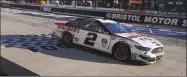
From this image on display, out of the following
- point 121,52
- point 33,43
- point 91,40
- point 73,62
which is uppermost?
point 91,40

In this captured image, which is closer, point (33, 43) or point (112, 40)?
point (112, 40)

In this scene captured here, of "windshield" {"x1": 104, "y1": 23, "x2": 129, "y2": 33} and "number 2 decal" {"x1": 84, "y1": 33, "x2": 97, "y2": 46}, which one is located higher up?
"windshield" {"x1": 104, "y1": 23, "x2": 129, "y2": 33}

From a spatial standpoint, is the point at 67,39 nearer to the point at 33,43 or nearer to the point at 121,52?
the point at 33,43

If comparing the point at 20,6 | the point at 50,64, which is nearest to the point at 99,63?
the point at 50,64

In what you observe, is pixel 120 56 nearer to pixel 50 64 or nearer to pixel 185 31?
pixel 50 64

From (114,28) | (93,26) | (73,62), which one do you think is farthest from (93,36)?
(73,62)

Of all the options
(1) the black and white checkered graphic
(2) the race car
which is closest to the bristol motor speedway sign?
(1) the black and white checkered graphic

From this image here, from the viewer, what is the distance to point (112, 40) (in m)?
8.32

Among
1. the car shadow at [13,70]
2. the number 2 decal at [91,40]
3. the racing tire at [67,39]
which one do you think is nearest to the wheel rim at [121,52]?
the number 2 decal at [91,40]

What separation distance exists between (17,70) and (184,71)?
4537 millimetres

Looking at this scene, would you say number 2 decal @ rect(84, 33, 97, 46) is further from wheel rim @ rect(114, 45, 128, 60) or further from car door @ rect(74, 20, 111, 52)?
wheel rim @ rect(114, 45, 128, 60)

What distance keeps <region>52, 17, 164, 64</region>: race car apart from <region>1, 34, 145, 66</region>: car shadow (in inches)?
9.7

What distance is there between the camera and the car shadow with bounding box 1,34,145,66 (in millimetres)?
8367

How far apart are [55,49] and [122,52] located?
8.65 ft
